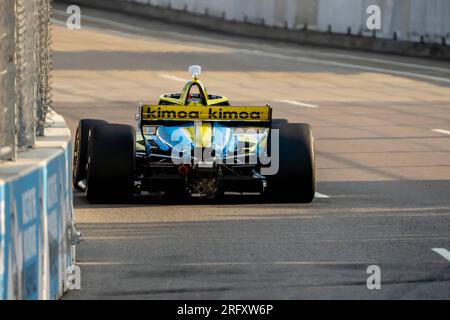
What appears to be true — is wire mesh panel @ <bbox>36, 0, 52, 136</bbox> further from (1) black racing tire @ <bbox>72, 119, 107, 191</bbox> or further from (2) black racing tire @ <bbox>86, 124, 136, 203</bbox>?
(1) black racing tire @ <bbox>72, 119, 107, 191</bbox>

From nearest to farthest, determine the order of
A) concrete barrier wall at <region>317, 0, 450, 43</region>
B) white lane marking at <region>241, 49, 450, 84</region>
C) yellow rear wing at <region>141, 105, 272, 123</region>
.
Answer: yellow rear wing at <region>141, 105, 272, 123</region>
white lane marking at <region>241, 49, 450, 84</region>
concrete barrier wall at <region>317, 0, 450, 43</region>

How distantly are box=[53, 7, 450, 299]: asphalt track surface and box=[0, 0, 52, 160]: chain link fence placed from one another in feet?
4.05

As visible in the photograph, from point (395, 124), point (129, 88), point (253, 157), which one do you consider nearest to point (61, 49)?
point (129, 88)

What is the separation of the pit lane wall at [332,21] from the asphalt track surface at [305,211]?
75.1 inches

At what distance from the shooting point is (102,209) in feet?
52.9

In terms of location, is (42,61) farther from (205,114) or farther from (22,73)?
(205,114)

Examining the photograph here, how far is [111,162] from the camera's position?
633 inches

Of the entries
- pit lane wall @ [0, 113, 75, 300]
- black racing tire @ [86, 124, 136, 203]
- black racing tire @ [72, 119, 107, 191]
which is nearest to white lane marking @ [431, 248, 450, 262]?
pit lane wall @ [0, 113, 75, 300]

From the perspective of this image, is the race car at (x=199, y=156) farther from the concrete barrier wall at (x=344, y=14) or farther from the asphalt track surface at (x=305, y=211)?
the concrete barrier wall at (x=344, y=14)

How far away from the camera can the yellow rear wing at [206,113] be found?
1662cm

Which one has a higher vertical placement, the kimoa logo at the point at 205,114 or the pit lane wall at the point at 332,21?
the kimoa logo at the point at 205,114

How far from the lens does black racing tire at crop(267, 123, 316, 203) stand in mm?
16375

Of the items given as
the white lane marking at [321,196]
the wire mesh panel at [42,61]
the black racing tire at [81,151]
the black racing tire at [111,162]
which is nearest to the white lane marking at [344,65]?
the white lane marking at [321,196]

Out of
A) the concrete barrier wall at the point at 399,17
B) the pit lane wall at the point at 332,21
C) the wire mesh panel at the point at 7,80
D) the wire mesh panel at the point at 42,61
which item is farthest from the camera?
the pit lane wall at the point at 332,21
